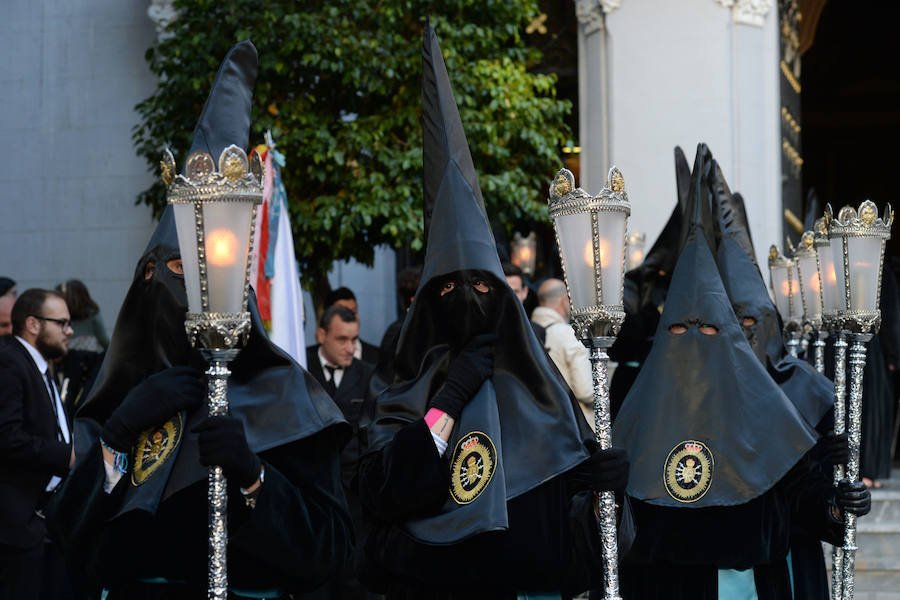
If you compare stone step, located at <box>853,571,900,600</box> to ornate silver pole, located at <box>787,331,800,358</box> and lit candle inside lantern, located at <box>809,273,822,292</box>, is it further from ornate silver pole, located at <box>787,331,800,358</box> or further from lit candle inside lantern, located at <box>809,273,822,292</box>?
lit candle inside lantern, located at <box>809,273,822,292</box>

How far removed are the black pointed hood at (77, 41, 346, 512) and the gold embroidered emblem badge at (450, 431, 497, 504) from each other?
377 millimetres

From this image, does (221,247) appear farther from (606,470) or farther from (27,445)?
(27,445)

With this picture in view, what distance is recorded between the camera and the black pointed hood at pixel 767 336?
6.24 metres

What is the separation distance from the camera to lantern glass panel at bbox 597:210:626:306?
14.0 ft

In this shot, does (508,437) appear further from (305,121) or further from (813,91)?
(813,91)

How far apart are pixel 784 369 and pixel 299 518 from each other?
10.0 ft

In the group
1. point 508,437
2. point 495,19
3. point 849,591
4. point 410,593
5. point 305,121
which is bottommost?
point 849,591

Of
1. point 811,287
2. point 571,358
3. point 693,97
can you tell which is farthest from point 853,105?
point 811,287

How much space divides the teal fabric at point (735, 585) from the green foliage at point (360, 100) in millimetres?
5271

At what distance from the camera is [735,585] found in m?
5.34

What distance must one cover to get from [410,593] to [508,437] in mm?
604

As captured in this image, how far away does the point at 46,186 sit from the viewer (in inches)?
539

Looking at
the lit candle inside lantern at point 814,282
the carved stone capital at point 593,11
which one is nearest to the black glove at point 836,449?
the lit candle inside lantern at point 814,282

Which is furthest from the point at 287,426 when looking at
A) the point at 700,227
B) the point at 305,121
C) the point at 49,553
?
the point at 305,121
